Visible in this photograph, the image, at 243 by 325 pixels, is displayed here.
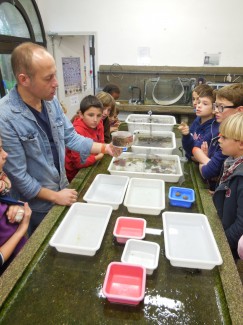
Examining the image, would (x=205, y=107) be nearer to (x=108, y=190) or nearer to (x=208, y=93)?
(x=208, y=93)

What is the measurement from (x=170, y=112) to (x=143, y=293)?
3886 millimetres

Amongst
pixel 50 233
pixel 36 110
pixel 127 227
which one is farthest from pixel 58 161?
pixel 127 227

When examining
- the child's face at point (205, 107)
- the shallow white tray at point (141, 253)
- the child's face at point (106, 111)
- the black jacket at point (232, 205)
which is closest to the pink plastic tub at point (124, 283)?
the shallow white tray at point (141, 253)

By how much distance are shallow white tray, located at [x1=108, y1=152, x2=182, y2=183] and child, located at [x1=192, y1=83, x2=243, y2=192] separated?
0.57 ft

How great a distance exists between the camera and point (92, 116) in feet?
6.89

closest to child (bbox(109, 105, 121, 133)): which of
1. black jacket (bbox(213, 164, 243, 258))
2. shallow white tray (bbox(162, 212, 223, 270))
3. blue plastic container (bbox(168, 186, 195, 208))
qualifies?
blue plastic container (bbox(168, 186, 195, 208))

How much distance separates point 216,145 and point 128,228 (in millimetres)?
1123

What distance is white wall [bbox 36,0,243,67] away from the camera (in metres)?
4.27

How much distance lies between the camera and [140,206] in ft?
4.25

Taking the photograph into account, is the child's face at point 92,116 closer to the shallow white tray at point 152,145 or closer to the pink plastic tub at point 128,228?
the shallow white tray at point 152,145

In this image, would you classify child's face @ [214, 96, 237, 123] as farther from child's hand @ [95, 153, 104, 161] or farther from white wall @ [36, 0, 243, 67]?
white wall @ [36, 0, 243, 67]

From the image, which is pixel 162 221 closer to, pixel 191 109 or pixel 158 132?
pixel 158 132

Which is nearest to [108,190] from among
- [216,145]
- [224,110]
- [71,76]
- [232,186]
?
[232,186]

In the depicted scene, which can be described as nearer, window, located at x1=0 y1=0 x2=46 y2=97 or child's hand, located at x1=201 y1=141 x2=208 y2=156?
child's hand, located at x1=201 y1=141 x2=208 y2=156
